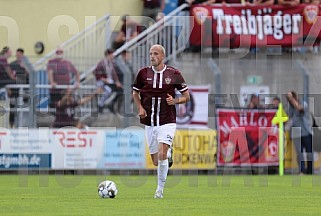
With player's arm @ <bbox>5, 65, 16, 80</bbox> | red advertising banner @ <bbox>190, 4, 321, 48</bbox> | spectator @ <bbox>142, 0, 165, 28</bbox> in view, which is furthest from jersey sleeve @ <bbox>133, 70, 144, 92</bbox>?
spectator @ <bbox>142, 0, 165, 28</bbox>

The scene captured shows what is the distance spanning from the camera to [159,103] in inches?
575

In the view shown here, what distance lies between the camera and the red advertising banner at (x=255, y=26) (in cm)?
2558

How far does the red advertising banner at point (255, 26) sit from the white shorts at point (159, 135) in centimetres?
1108

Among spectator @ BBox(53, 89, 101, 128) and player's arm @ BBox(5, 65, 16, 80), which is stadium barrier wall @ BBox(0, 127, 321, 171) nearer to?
spectator @ BBox(53, 89, 101, 128)

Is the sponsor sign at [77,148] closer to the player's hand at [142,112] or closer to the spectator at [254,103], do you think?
the spectator at [254,103]

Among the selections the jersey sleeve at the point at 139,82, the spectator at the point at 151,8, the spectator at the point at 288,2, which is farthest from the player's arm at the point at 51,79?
the jersey sleeve at the point at 139,82

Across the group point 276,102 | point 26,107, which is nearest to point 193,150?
point 276,102

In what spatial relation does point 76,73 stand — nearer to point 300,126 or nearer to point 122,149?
point 122,149

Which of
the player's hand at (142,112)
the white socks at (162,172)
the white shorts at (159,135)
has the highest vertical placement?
the player's hand at (142,112)
